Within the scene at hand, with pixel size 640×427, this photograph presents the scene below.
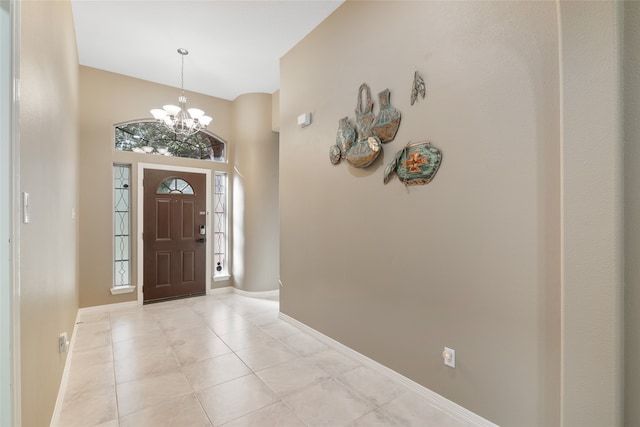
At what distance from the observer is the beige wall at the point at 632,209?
1.10m

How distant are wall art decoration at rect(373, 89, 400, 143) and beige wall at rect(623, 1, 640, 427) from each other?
4.06ft

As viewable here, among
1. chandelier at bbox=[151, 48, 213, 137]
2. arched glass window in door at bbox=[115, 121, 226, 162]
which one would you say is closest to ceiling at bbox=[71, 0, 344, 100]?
chandelier at bbox=[151, 48, 213, 137]

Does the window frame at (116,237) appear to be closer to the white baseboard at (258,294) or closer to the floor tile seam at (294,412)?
the white baseboard at (258,294)

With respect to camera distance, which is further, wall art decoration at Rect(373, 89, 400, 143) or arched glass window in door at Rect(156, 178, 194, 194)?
arched glass window in door at Rect(156, 178, 194, 194)

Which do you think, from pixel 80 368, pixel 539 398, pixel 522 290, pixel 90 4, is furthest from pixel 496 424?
pixel 90 4

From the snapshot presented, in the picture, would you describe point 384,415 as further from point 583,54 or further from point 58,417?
point 583,54

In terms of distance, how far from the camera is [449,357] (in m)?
1.89

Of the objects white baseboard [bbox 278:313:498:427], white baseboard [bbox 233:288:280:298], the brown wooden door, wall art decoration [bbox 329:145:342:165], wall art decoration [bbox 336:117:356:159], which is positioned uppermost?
wall art decoration [bbox 336:117:356:159]

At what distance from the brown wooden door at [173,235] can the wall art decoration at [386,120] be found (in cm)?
331

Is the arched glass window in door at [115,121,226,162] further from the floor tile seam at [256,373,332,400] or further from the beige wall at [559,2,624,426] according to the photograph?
the beige wall at [559,2,624,426]

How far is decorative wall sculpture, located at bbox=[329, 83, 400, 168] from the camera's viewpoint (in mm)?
2264

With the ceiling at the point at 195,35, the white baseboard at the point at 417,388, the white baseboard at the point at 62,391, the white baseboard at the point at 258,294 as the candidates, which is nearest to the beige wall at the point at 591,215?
the white baseboard at the point at 417,388

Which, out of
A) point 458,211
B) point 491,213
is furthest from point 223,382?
point 491,213

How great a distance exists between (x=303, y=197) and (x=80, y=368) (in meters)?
2.45
